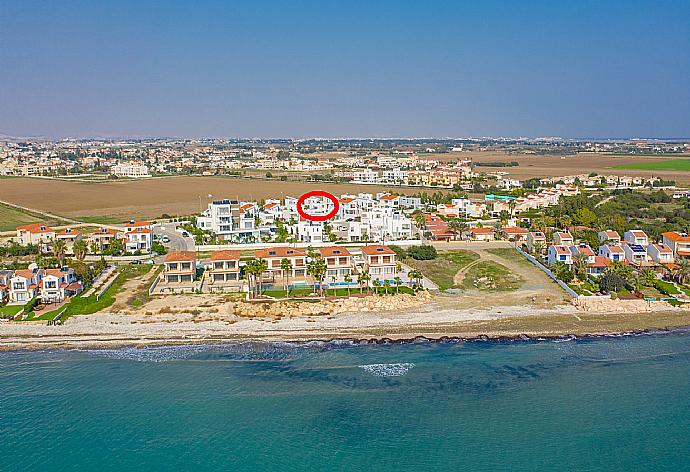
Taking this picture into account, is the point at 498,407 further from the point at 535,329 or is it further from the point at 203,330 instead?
the point at 203,330

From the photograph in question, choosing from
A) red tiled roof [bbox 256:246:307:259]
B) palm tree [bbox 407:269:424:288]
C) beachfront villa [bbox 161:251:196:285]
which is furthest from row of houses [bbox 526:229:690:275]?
beachfront villa [bbox 161:251:196:285]

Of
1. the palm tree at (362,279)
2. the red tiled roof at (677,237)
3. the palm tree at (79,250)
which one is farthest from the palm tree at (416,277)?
the palm tree at (79,250)

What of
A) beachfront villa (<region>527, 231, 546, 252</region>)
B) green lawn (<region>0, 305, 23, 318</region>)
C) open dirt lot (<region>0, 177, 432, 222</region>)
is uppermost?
open dirt lot (<region>0, 177, 432, 222</region>)

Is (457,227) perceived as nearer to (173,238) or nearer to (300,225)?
(300,225)

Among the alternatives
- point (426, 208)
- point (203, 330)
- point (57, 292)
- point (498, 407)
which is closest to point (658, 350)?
point (498, 407)

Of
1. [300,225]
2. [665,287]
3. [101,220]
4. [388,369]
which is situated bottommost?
[388,369]

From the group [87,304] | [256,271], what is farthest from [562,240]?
[87,304]

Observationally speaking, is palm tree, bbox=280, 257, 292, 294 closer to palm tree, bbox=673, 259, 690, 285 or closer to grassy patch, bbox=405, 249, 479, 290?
grassy patch, bbox=405, 249, 479, 290
